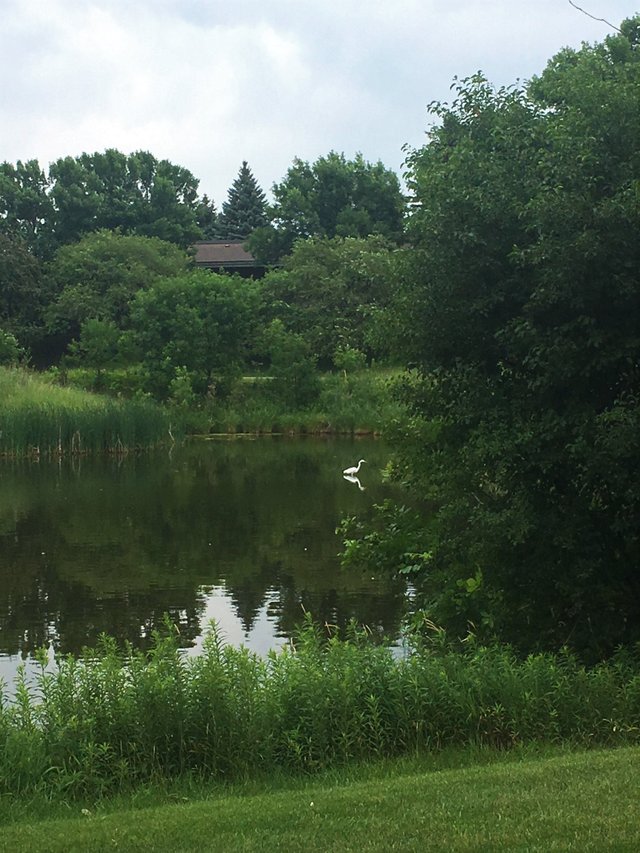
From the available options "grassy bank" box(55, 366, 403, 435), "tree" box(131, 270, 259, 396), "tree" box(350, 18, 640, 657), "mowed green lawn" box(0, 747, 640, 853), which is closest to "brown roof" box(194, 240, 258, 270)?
"tree" box(131, 270, 259, 396)

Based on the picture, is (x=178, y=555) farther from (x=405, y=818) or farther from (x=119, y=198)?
(x=119, y=198)

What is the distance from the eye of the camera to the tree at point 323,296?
166 feet

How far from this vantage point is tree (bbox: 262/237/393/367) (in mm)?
50469

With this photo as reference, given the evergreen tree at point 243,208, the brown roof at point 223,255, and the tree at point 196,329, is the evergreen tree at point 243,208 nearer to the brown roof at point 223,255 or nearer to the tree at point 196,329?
the brown roof at point 223,255

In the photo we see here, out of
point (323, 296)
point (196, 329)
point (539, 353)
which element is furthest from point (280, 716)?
point (323, 296)

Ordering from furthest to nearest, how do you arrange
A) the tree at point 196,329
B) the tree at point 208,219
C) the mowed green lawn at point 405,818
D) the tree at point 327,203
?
the tree at point 208,219 → the tree at point 327,203 → the tree at point 196,329 → the mowed green lawn at point 405,818

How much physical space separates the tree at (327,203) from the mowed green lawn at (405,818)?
194ft

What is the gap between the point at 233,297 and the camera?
4912 cm

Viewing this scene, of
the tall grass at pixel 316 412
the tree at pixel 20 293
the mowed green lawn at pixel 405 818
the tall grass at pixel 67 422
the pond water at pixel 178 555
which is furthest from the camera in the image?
the tree at pixel 20 293

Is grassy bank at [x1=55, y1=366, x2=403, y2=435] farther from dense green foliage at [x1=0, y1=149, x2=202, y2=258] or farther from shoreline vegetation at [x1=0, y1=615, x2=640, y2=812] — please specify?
shoreline vegetation at [x1=0, y1=615, x2=640, y2=812]

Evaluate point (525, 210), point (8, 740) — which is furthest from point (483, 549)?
point (8, 740)

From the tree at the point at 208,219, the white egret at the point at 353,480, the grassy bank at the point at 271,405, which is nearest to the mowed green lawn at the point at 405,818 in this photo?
the white egret at the point at 353,480

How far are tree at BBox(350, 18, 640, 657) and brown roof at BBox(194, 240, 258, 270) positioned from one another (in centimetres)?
5847

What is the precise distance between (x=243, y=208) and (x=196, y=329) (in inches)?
1911
